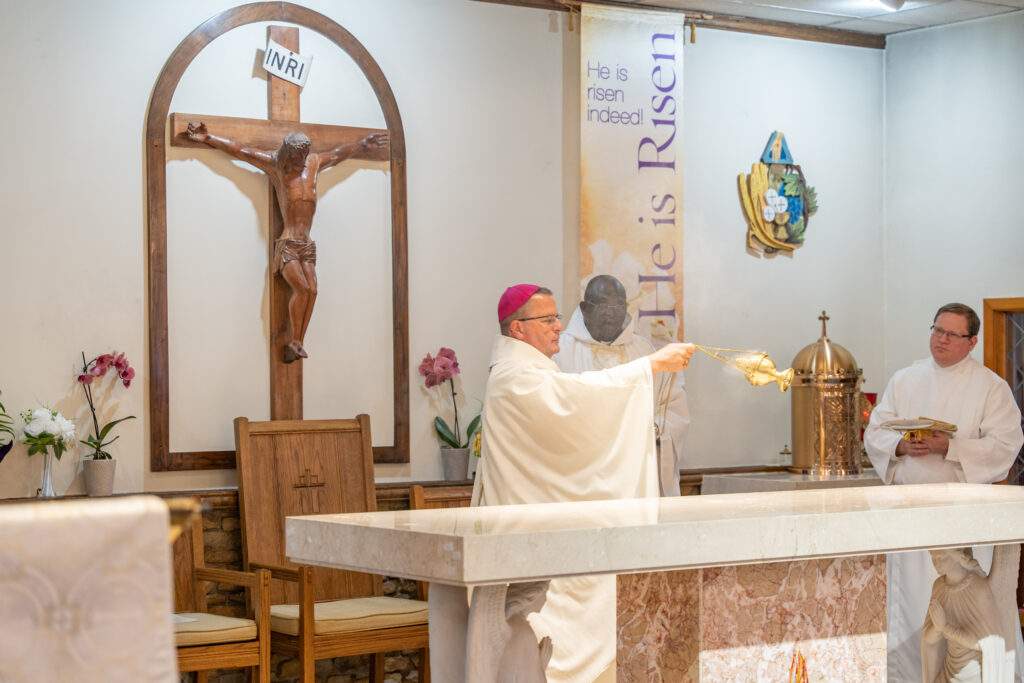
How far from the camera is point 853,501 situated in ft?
15.3

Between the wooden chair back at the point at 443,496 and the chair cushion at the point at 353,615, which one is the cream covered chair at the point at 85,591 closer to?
the chair cushion at the point at 353,615

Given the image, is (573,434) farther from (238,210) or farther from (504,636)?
(238,210)

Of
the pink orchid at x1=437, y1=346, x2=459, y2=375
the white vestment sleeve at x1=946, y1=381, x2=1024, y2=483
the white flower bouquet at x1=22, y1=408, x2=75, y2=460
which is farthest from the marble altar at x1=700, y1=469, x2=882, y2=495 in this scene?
the white flower bouquet at x1=22, y1=408, x2=75, y2=460

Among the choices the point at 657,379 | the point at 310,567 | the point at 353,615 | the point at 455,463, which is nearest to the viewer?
the point at 310,567

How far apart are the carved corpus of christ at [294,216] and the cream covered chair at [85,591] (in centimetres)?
457

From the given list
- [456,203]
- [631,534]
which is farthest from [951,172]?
[631,534]

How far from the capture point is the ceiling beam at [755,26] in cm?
774

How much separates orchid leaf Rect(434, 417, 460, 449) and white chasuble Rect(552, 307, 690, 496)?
63 cm

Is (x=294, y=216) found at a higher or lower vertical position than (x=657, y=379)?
higher

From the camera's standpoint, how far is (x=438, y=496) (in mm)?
7020

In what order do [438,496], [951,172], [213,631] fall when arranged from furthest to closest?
[951,172] < [438,496] < [213,631]

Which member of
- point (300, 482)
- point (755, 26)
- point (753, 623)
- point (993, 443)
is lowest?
point (753, 623)

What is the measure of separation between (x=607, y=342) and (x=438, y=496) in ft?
3.82

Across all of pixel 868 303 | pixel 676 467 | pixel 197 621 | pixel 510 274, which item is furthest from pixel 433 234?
pixel 868 303
